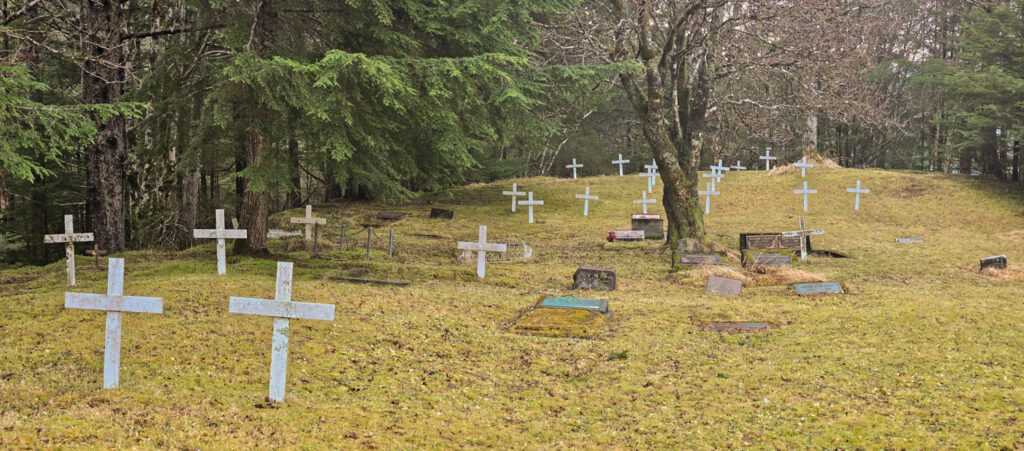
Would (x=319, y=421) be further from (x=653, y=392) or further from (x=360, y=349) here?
(x=653, y=392)

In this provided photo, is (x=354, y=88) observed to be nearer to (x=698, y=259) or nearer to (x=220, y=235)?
(x=220, y=235)

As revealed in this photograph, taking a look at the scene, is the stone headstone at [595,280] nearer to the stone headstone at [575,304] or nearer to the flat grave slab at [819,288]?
the stone headstone at [575,304]

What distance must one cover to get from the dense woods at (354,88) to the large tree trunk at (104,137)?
48mm

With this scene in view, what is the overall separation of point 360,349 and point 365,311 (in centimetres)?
178

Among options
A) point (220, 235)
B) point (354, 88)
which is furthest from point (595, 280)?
point (220, 235)

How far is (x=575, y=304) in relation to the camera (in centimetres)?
1146

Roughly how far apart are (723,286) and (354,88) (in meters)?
7.94

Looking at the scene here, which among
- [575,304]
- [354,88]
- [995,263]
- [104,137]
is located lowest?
[575,304]

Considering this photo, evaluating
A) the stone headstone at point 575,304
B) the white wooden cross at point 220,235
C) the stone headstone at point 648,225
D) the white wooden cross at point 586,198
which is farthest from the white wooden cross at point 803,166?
the white wooden cross at point 220,235

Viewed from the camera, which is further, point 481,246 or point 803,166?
point 803,166

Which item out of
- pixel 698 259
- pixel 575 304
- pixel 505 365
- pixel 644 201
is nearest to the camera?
pixel 505 365

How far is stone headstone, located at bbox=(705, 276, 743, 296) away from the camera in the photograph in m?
13.9

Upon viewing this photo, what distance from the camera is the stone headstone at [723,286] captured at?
13.9 m

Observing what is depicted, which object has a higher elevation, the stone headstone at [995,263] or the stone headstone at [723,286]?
the stone headstone at [995,263]
